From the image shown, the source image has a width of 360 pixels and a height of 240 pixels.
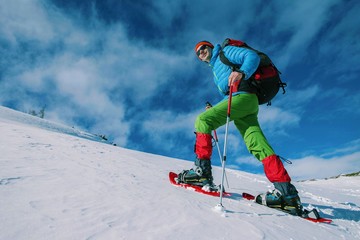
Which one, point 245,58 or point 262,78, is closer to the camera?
point 245,58

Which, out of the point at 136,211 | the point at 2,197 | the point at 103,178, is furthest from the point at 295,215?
the point at 2,197

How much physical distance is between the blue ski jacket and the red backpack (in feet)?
0.31

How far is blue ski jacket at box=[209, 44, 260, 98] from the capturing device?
3.41m

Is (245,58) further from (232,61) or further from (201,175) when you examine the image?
(201,175)

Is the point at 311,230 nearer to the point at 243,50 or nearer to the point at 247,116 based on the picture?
the point at 247,116

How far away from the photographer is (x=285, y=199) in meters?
3.37

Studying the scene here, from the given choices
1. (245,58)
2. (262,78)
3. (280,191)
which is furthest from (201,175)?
(245,58)

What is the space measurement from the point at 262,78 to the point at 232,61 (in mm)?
498

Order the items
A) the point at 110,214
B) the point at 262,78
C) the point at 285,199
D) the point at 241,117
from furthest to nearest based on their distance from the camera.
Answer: the point at 241,117 < the point at 262,78 < the point at 285,199 < the point at 110,214

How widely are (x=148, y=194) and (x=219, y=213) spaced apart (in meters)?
0.78

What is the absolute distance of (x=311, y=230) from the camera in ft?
8.44

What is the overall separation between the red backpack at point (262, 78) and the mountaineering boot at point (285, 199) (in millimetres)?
1333

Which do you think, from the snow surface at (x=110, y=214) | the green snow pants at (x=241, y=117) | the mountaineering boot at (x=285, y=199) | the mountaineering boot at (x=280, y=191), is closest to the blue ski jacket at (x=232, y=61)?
the green snow pants at (x=241, y=117)

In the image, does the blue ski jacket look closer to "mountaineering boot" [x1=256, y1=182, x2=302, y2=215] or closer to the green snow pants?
the green snow pants
